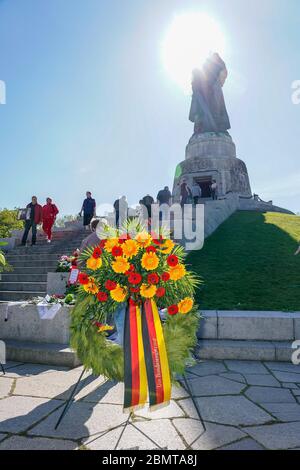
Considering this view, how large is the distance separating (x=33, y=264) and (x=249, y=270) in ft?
24.9

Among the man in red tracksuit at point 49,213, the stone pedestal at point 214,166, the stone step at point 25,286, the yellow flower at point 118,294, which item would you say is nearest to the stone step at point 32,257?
the man in red tracksuit at point 49,213

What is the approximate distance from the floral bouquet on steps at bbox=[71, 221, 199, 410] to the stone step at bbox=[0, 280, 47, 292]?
641 centimetres

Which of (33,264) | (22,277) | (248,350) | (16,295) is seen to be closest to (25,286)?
(16,295)

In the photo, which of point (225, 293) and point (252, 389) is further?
point (225, 293)

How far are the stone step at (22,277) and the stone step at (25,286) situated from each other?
0.28 m

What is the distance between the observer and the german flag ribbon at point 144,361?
10.3 ft

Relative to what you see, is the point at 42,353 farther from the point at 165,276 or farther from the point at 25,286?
the point at 25,286

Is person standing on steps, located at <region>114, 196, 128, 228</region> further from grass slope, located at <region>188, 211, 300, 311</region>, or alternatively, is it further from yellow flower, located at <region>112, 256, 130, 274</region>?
yellow flower, located at <region>112, 256, 130, 274</region>

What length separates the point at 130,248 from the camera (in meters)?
3.31

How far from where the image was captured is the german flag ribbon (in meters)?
3.13

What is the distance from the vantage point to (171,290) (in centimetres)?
354
